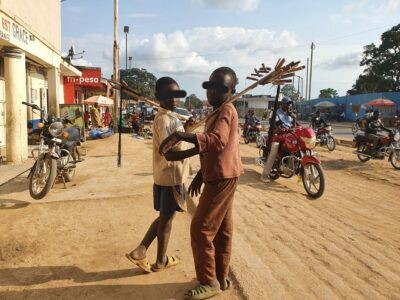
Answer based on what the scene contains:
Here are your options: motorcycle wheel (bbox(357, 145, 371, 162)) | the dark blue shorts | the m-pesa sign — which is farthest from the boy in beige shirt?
the m-pesa sign

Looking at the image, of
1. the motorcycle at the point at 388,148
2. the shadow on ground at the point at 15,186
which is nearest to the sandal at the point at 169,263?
the shadow on ground at the point at 15,186

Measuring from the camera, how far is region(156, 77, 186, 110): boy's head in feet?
11.9

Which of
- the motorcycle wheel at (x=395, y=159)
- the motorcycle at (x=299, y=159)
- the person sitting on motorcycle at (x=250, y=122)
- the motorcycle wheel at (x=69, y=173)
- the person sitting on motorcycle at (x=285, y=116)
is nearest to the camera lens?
the motorcycle at (x=299, y=159)

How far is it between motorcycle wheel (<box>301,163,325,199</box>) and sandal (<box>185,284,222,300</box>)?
4.16 m

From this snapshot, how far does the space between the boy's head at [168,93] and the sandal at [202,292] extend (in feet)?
5.07

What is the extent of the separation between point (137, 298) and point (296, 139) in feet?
17.5

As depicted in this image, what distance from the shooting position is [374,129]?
11281mm

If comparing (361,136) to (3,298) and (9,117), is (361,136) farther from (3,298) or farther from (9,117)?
(3,298)

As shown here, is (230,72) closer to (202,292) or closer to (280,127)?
(202,292)

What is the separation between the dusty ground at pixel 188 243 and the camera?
3562 mm

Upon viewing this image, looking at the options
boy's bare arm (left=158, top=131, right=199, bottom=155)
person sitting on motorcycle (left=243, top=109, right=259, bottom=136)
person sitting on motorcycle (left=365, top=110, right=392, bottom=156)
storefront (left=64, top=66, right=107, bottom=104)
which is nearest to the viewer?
boy's bare arm (left=158, top=131, right=199, bottom=155)

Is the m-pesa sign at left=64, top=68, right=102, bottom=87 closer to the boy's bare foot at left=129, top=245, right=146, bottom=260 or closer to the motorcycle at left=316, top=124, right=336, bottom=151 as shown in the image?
the motorcycle at left=316, top=124, right=336, bottom=151

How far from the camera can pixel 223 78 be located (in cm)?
322

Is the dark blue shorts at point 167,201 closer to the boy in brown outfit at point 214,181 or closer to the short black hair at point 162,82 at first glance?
the boy in brown outfit at point 214,181
